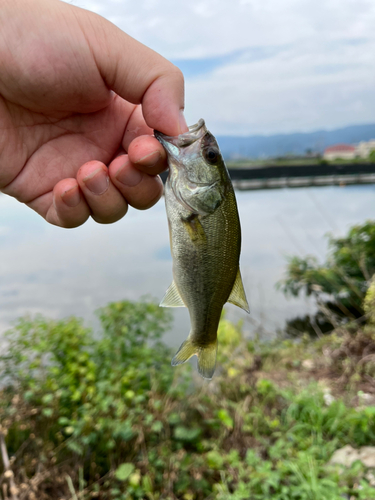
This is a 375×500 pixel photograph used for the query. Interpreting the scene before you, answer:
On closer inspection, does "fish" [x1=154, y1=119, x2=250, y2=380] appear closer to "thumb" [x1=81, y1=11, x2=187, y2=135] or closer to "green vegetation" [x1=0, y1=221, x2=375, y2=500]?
"thumb" [x1=81, y1=11, x2=187, y2=135]

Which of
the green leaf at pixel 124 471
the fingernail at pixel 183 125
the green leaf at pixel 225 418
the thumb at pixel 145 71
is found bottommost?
the green leaf at pixel 124 471

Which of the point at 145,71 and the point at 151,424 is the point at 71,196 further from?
the point at 151,424

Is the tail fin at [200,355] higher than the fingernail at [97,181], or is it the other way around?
the fingernail at [97,181]

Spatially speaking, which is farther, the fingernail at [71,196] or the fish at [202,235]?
the fingernail at [71,196]

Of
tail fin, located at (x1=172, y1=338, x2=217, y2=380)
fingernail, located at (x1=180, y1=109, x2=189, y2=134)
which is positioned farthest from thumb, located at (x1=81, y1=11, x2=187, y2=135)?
tail fin, located at (x1=172, y1=338, x2=217, y2=380)

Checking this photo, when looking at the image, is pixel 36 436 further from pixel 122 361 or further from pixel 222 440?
pixel 222 440

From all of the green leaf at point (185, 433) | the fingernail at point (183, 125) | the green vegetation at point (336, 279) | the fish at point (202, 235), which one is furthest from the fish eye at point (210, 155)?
the green vegetation at point (336, 279)

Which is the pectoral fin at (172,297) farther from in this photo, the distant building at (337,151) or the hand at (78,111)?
the distant building at (337,151)
